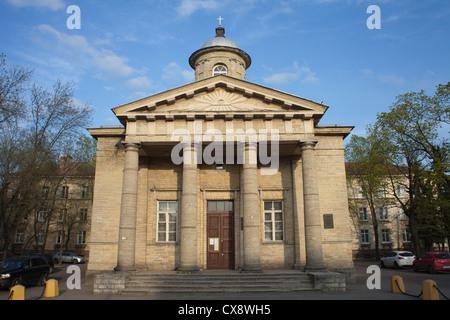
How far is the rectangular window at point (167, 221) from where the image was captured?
17.8 meters

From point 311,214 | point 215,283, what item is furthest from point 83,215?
point 311,214

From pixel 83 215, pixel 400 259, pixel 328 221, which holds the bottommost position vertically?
pixel 400 259

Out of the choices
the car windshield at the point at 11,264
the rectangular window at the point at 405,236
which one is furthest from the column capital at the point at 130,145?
the rectangular window at the point at 405,236

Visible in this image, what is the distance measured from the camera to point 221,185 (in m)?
18.4

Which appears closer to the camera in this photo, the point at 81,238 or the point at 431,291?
the point at 431,291

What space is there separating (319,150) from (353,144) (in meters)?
22.7

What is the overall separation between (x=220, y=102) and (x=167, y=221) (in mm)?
7002

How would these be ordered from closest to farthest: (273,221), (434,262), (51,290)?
(51,290), (273,221), (434,262)

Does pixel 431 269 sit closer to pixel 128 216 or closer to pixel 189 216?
pixel 189 216

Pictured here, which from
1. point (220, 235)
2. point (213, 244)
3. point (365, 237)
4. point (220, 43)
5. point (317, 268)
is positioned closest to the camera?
point (317, 268)

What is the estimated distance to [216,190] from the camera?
18.3 meters

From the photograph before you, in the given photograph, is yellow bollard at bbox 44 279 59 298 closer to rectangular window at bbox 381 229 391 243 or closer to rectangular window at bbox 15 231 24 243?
rectangular window at bbox 15 231 24 243

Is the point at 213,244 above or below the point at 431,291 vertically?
above
